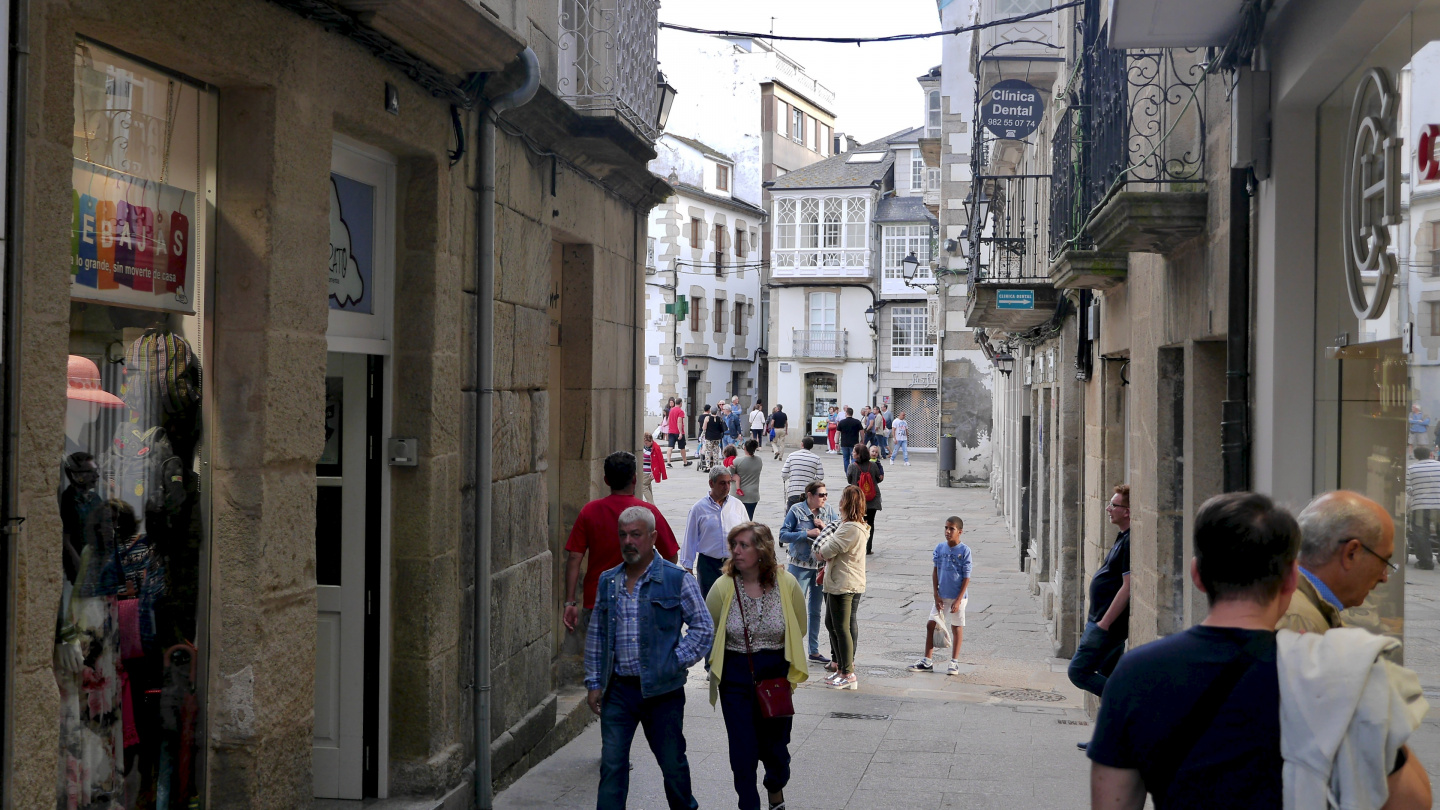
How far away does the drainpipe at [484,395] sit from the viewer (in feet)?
20.6

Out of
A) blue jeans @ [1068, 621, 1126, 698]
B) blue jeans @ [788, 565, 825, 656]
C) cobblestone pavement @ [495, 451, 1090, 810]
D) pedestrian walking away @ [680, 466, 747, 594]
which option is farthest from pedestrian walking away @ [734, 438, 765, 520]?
blue jeans @ [1068, 621, 1126, 698]

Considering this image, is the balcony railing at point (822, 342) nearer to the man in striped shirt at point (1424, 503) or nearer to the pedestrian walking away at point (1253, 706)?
the man in striped shirt at point (1424, 503)

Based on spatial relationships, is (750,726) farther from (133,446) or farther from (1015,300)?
(1015,300)

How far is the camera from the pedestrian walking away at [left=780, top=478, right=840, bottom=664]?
10.7 meters

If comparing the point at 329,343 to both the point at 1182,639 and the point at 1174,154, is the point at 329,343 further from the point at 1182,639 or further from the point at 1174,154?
the point at 1174,154

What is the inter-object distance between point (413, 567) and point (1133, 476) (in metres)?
4.54

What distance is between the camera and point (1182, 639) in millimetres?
2521

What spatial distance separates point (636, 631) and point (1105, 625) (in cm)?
239

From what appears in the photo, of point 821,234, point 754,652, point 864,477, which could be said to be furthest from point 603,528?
point 821,234

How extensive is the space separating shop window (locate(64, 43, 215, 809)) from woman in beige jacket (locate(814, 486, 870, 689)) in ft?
19.0

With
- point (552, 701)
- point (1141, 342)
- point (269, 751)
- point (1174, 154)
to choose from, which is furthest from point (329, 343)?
point (1141, 342)

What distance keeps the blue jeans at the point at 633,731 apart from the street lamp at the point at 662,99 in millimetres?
4461

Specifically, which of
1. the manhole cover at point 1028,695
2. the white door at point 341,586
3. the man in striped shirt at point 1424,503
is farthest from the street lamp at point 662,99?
the man in striped shirt at point 1424,503

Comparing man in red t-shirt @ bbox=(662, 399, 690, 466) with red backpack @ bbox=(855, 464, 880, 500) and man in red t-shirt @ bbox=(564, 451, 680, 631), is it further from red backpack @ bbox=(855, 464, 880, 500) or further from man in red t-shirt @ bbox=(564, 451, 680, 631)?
man in red t-shirt @ bbox=(564, 451, 680, 631)
